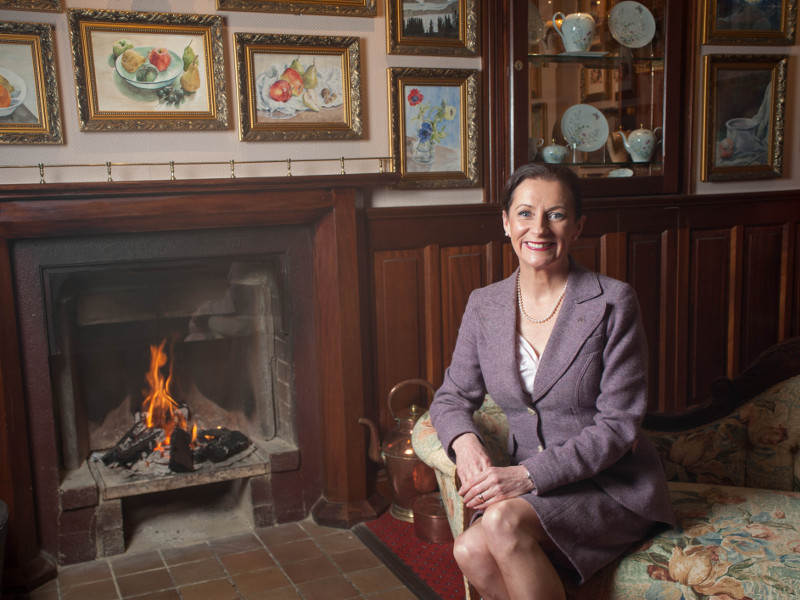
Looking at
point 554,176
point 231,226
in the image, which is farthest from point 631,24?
point 231,226

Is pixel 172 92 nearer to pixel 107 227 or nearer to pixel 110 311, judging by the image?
pixel 107 227

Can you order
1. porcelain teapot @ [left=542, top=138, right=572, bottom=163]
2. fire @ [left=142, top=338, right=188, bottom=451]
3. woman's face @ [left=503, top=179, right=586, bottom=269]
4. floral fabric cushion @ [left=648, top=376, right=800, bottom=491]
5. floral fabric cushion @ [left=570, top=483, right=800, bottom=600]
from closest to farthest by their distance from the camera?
floral fabric cushion @ [left=570, top=483, right=800, bottom=600] < woman's face @ [left=503, top=179, right=586, bottom=269] < floral fabric cushion @ [left=648, top=376, right=800, bottom=491] < fire @ [left=142, top=338, right=188, bottom=451] < porcelain teapot @ [left=542, top=138, right=572, bottom=163]

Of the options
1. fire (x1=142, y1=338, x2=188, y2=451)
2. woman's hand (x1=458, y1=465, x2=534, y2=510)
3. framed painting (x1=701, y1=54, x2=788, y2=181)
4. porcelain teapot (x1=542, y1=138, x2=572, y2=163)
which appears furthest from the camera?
framed painting (x1=701, y1=54, x2=788, y2=181)

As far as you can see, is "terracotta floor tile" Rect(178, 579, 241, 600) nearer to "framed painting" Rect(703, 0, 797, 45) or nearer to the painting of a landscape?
the painting of a landscape

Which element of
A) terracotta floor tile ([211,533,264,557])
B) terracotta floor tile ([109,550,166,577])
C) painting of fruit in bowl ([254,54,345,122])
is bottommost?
terracotta floor tile ([211,533,264,557])

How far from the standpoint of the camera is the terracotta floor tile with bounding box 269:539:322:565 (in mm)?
2807

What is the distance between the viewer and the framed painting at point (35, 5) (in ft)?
8.14

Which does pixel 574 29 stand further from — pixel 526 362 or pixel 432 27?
pixel 526 362

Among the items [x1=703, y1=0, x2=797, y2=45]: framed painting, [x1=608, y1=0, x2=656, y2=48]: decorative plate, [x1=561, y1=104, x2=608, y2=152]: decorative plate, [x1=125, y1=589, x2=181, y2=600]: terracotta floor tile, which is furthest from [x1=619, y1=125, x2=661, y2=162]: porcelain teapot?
[x1=125, y1=589, x2=181, y2=600]: terracotta floor tile

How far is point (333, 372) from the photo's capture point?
9.94 feet

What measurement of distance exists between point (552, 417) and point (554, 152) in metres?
1.67

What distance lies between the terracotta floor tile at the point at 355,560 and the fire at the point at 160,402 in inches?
35.5

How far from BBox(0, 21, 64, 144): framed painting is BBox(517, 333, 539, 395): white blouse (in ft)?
5.70

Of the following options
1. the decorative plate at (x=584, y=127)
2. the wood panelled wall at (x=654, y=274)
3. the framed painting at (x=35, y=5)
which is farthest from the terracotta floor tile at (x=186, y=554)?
the decorative plate at (x=584, y=127)
